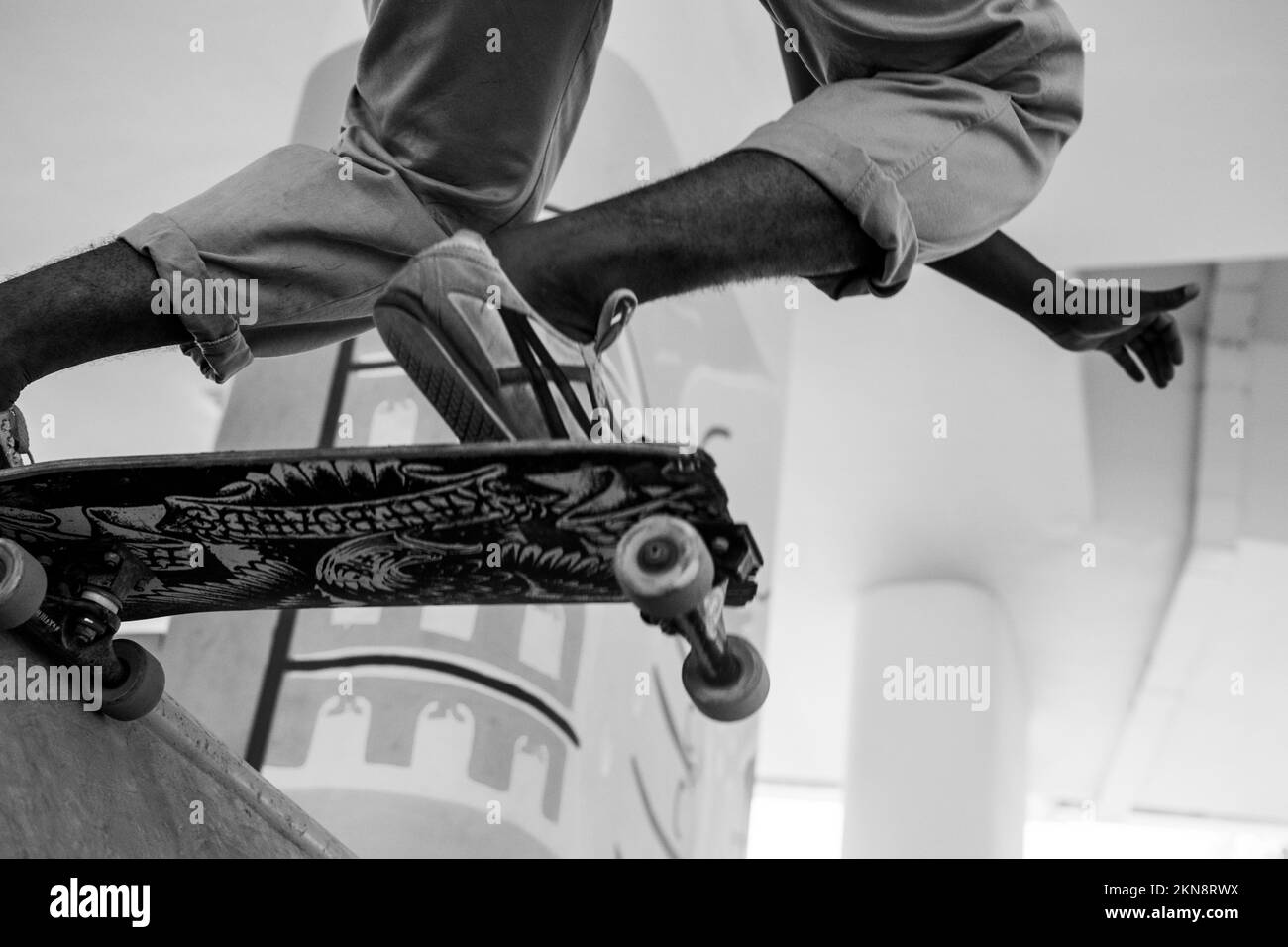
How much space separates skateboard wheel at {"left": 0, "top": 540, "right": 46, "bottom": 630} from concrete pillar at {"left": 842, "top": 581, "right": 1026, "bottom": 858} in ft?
19.5

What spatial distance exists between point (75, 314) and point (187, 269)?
0.11m

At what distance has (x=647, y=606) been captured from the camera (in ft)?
3.60

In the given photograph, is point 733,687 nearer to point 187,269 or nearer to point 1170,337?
point 187,269

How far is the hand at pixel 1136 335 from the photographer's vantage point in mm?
1586

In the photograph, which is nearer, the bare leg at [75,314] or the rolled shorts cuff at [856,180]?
the rolled shorts cuff at [856,180]

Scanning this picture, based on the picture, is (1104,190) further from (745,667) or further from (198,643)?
(745,667)

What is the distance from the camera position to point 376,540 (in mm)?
1289

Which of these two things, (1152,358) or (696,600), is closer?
(696,600)

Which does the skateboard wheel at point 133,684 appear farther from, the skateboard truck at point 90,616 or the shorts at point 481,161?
the shorts at point 481,161

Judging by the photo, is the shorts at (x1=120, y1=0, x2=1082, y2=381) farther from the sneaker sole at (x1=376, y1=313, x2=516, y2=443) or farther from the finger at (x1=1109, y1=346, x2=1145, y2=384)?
the finger at (x1=1109, y1=346, x2=1145, y2=384)

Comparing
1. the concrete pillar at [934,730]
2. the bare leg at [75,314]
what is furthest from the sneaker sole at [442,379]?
the concrete pillar at [934,730]

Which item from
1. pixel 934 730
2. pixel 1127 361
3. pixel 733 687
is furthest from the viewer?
pixel 934 730

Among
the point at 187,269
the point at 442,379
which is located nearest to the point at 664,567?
the point at 442,379

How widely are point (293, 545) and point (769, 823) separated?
11.2m
